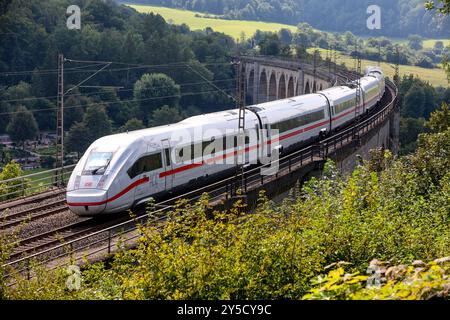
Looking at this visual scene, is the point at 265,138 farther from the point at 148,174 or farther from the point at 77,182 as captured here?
the point at 77,182

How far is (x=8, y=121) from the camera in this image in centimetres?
9325

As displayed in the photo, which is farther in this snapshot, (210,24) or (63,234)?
(210,24)

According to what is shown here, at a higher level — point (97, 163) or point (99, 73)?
point (97, 163)

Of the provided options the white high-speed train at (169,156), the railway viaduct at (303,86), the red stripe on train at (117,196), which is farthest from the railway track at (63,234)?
the railway viaduct at (303,86)

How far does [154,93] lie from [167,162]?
82032mm

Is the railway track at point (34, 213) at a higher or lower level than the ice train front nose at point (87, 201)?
lower

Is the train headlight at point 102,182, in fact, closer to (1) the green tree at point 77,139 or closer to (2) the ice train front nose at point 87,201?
(2) the ice train front nose at point 87,201

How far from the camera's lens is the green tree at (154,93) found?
10331 centimetres

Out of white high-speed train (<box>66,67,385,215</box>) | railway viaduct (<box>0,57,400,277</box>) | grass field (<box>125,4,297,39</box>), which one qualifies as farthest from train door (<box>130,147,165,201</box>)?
grass field (<box>125,4,297,39</box>)

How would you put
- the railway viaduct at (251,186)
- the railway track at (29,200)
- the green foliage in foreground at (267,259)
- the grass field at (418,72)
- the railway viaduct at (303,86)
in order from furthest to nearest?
the grass field at (418,72), the railway viaduct at (303,86), the railway track at (29,200), the railway viaduct at (251,186), the green foliage in foreground at (267,259)

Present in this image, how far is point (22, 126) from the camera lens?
89.3 m

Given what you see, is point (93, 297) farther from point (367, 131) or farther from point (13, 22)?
point (13, 22)

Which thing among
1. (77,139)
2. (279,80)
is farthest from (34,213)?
(279,80)

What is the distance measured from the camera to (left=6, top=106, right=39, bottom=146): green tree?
292 ft
